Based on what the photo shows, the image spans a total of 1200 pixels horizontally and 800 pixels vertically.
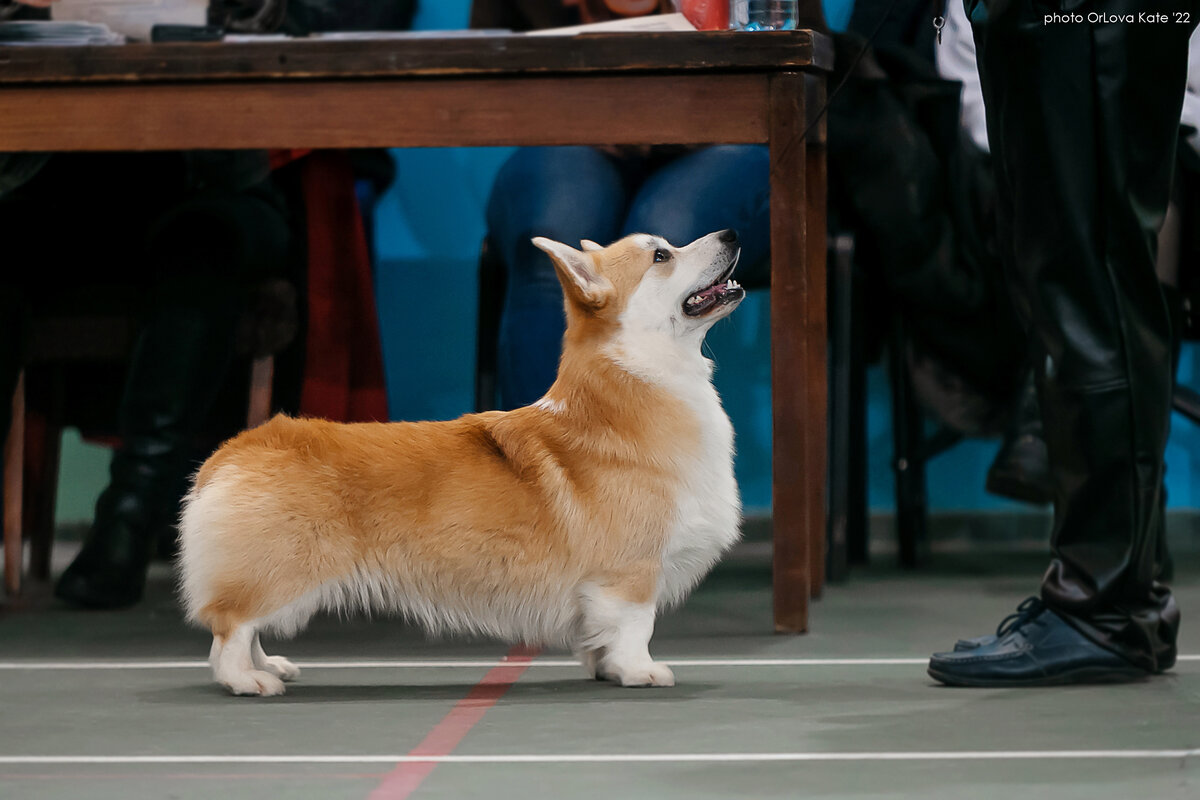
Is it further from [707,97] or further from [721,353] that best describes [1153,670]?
[721,353]

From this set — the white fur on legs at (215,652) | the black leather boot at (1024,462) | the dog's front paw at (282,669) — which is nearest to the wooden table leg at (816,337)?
the black leather boot at (1024,462)

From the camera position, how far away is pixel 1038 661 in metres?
1.89

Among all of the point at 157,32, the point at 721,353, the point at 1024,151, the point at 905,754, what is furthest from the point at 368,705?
the point at 721,353

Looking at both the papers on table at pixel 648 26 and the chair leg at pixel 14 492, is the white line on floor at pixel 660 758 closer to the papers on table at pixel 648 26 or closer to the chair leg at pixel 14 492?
the papers on table at pixel 648 26

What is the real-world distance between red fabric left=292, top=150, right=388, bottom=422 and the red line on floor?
3.38 feet

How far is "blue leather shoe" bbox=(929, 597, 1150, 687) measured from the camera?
189cm

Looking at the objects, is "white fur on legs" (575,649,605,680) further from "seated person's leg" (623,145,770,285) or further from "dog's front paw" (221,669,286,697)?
"seated person's leg" (623,145,770,285)

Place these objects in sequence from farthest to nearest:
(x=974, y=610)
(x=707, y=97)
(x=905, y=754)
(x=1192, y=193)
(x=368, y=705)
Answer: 1. (x=1192, y=193)
2. (x=974, y=610)
3. (x=707, y=97)
4. (x=368, y=705)
5. (x=905, y=754)

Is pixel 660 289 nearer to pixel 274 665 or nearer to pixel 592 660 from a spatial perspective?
pixel 592 660

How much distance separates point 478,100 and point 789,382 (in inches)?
25.6

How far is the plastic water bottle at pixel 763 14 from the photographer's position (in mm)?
2480

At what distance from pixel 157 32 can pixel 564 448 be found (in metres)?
1.28

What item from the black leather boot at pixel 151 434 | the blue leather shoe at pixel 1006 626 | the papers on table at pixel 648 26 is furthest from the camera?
the black leather boot at pixel 151 434

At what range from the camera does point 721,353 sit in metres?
3.68
